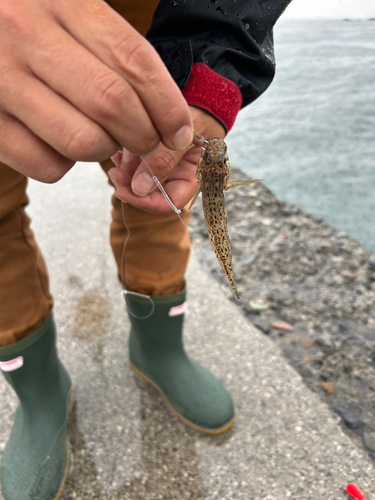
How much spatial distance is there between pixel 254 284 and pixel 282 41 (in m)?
2.65

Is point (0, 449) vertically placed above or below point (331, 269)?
below

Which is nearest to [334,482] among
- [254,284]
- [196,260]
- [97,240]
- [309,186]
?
[254,284]

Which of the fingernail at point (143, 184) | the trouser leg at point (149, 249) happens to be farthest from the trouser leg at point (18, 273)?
the fingernail at point (143, 184)

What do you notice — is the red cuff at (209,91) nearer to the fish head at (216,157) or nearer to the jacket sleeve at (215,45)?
the jacket sleeve at (215,45)

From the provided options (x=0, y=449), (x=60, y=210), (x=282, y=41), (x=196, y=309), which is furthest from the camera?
(x=282, y=41)

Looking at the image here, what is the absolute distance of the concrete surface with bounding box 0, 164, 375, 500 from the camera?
1.62m

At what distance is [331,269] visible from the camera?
271 centimetres

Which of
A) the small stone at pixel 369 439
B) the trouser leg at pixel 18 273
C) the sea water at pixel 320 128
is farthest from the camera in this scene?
the sea water at pixel 320 128

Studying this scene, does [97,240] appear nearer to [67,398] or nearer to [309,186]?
[67,398]

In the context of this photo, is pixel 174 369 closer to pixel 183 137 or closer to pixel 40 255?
pixel 40 255

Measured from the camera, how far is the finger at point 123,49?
0.75 m

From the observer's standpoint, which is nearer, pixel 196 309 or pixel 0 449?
pixel 0 449

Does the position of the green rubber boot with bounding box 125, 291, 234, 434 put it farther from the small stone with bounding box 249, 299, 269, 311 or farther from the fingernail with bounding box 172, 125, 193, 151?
the fingernail with bounding box 172, 125, 193, 151

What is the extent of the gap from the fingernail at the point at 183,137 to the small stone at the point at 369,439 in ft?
5.07
